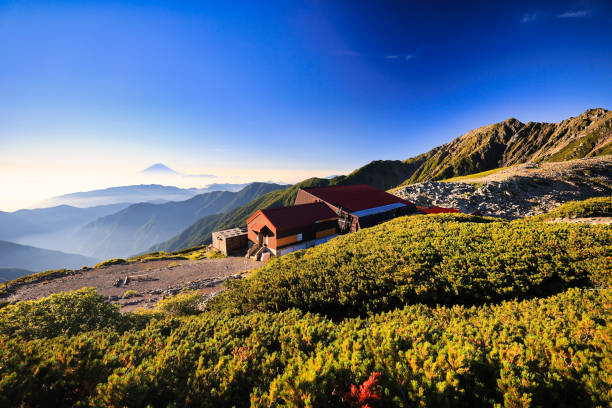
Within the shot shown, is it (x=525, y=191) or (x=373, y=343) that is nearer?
(x=373, y=343)

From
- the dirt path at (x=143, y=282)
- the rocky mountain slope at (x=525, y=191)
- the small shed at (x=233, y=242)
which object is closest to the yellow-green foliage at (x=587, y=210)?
the rocky mountain slope at (x=525, y=191)

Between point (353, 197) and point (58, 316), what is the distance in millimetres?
35918

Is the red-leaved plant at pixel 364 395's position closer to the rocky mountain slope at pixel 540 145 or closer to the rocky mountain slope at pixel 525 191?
the rocky mountain slope at pixel 525 191

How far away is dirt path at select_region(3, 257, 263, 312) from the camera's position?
19.7 metres

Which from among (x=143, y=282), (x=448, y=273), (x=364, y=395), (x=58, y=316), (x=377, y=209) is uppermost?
(x=377, y=209)

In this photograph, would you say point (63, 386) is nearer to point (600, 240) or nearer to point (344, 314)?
point (344, 314)

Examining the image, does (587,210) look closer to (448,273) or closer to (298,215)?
(448,273)

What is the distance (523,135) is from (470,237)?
271 meters

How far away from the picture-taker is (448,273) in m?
8.12

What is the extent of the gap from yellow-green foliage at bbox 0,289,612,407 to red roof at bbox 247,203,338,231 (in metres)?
24.4

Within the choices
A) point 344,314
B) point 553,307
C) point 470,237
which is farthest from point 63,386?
point 470,237

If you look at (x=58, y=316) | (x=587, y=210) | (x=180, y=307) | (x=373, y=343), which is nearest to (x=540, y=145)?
(x=587, y=210)

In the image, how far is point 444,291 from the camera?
25.7 feet

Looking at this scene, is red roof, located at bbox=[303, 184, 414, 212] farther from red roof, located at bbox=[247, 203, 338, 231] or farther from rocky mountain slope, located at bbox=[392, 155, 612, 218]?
rocky mountain slope, located at bbox=[392, 155, 612, 218]
